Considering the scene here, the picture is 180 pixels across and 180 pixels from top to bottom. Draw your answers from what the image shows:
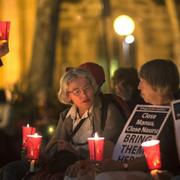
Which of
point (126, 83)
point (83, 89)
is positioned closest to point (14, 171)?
point (83, 89)

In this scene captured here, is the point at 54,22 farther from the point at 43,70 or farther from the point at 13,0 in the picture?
the point at 13,0

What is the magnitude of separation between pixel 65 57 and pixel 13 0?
7.22ft

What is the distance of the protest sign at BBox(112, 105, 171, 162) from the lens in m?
6.71

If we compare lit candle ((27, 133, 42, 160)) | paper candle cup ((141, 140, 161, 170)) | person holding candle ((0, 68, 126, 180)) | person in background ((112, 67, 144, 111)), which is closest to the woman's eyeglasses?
person holding candle ((0, 68, 126, 180))

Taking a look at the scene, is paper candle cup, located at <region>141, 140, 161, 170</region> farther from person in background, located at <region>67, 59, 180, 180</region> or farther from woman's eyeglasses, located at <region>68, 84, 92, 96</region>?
woman's eyeglasses, located at <region>68, 84, 92, 96</region>

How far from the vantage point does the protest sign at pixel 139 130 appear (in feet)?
22.0

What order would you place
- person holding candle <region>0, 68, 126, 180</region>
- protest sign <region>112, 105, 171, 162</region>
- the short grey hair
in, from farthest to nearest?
the short grey hair
person holding candle <region>0, 68, 126, 180</region>
protest sign <region>112, 105, 171, 162</region>

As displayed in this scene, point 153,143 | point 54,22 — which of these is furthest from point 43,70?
point 153,143

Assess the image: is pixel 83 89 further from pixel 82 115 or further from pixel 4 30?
pixel 4 30

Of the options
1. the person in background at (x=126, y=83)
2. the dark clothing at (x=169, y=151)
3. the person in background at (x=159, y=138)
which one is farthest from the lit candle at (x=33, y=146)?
the person in background at (x=126, y=83)

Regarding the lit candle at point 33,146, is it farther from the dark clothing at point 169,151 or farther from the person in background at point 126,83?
the person in background at point 126,83

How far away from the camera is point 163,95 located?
685cm

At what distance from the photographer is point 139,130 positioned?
6859 millimetres

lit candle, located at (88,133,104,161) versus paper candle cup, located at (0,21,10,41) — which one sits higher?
paper candle cup, located at (0,21,10,41)
